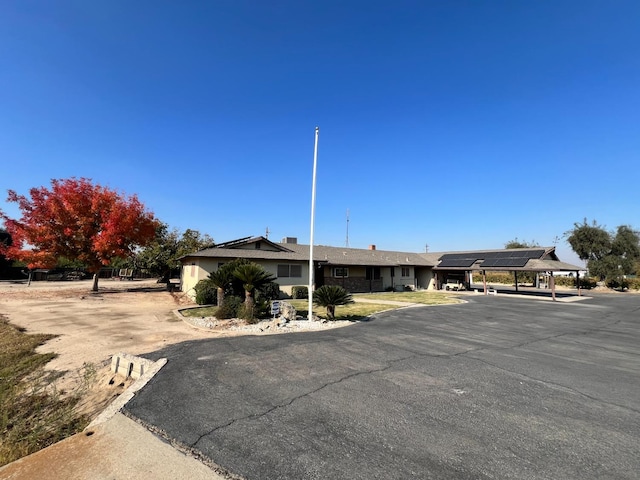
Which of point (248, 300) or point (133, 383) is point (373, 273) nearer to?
point (248, 300)

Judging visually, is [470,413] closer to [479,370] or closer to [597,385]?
[479,370]

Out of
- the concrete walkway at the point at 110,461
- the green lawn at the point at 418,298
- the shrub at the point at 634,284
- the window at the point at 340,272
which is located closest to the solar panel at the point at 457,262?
the green lawn at the point at 418,298

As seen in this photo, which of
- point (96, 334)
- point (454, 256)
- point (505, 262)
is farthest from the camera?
point (454, 256)

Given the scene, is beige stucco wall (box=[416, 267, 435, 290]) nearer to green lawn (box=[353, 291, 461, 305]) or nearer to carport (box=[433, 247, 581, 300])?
carport (box=[433, 247, 581, 300])

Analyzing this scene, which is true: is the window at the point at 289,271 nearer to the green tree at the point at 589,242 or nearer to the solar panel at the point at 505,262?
the solar panel at the point at 505,262

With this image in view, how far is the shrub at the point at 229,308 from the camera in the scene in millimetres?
14062

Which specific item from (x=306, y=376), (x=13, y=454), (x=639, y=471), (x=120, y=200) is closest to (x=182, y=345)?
(x=306, y=376)

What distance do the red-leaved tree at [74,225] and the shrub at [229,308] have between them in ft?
58.0

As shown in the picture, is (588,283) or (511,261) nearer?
(511,261)

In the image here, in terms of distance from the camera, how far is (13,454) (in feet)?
13.3

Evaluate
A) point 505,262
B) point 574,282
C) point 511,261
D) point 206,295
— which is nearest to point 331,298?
point 206,295

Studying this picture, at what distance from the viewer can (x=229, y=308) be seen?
14.3 m

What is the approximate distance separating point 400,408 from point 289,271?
21141 mm

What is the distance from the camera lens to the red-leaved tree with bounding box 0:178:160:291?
84.2ft
